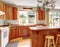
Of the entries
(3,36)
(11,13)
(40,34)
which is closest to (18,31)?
(11,13)

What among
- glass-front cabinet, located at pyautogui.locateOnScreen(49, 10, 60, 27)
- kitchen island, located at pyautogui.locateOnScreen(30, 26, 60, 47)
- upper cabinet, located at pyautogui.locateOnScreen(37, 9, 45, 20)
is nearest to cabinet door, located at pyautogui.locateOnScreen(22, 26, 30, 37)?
upper cabinet, located at pyautogui.locateOnScreen(37, 9, 45, 20)

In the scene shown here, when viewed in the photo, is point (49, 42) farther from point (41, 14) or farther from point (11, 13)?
point (41, 14)

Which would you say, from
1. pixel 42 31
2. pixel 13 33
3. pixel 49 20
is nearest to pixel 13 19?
pixel 13 33

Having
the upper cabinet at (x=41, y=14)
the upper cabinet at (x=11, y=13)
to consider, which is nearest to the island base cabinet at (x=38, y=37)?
the upper cabinet at (x=11, y=13)

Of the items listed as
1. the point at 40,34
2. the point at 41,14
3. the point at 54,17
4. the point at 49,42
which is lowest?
the point at 49,42

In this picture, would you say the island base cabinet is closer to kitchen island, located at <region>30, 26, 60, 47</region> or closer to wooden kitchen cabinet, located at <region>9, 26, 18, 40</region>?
kitchen island, located at <region>30, 26, 60, 47</region>

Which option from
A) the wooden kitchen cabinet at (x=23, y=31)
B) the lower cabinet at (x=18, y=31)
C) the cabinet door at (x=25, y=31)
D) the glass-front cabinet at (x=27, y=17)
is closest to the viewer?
the lower cabinet at (x=18, y=31)

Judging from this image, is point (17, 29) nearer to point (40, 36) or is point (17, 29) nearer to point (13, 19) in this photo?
point (13, 19)

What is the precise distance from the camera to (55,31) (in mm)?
5355

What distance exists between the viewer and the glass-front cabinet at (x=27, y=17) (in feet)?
33.5

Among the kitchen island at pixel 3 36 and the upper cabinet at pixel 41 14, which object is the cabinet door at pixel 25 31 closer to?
the upper cabinet at pixel 41 14

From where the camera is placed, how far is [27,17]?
1047 cm

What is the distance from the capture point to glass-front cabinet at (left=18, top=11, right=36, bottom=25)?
33.5 ft

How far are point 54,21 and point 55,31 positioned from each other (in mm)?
6233
